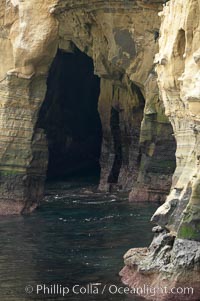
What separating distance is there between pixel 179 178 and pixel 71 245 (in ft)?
21.7

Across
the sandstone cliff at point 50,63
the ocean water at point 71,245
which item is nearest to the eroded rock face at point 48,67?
the sandstone cliff at point 50,63

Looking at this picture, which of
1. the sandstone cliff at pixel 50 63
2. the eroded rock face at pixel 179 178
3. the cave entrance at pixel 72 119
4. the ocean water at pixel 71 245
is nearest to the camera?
the eroded rock face at pixel 179 178

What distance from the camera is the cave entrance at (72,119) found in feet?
162

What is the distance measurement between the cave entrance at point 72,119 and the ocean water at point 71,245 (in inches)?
321

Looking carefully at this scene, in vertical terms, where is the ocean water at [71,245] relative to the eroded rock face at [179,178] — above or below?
below

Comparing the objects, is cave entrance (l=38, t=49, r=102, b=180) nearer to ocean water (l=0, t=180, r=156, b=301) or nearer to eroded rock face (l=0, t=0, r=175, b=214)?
ocean water (l=0, t=180, r=156, b=301)

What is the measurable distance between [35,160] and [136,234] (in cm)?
946

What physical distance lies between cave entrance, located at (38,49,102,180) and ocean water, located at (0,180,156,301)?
8.15 meters

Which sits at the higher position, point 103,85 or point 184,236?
point 103,85

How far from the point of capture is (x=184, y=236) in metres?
20.1

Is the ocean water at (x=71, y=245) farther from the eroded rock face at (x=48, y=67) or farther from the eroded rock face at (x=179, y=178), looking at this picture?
the eroded rock face at (x=48, y=67)

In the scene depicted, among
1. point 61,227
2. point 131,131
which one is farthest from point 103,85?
point 61,227

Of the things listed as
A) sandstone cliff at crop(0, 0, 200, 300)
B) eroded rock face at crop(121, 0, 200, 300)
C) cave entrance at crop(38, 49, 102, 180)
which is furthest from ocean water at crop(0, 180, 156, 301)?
cave entrance at crop(38, 49, 102, 180)

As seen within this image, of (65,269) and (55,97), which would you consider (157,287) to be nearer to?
(65,269)
